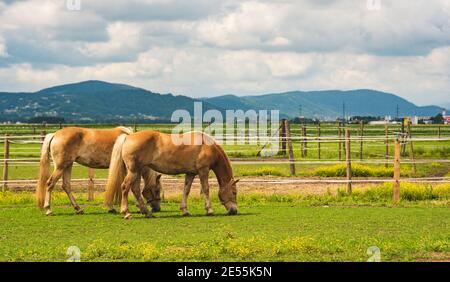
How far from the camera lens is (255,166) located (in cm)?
2734

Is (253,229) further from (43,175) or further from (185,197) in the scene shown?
(43,175)

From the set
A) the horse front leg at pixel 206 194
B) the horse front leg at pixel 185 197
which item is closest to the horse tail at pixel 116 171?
the horse front leg at pixel 185 197

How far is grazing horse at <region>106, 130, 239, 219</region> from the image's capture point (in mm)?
12641

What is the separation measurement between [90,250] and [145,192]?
16.8 feet

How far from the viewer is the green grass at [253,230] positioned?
338 inches

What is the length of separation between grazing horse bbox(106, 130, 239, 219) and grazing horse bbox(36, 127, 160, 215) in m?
0.75

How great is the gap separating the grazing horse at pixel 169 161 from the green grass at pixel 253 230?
47cm

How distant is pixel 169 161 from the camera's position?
12.9 m

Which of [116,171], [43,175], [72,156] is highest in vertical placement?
[72,156]

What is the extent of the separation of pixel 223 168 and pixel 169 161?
1.14 m

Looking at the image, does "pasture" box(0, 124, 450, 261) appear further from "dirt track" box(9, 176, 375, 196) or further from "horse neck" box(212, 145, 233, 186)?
"horse neck" box(212, 145, 233, 186)

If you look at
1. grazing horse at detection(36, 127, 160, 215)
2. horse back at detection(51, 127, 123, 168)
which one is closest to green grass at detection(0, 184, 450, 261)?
grazing horse at detection(36, 127, 160, 215)

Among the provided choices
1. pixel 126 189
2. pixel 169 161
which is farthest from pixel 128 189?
pixel 169 161
